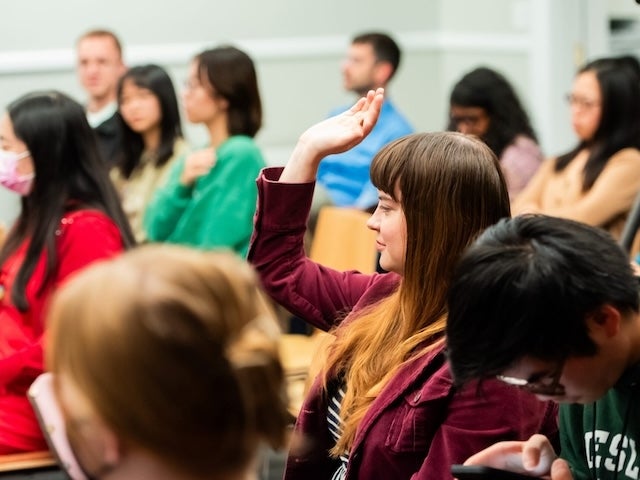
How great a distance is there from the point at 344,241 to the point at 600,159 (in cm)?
93

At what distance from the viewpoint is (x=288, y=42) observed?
6.72 meters

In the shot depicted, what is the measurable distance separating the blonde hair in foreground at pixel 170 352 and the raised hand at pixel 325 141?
94cm

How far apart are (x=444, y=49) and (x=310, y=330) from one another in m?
3.21

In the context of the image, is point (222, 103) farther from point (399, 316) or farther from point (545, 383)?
point (545, 383)

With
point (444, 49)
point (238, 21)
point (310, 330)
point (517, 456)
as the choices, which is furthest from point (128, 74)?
point (517, 456)

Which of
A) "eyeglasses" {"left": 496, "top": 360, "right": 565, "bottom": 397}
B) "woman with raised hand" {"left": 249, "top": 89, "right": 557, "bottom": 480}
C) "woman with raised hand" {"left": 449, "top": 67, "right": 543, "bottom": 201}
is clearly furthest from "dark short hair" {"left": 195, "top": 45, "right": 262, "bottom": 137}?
"eyeglasses" {"left": 496, "top": 360, "right": 565, "bottom": 397}

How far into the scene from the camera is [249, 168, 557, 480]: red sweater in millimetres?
1823

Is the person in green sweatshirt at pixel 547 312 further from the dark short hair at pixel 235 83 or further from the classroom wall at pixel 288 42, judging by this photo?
the classroom wall at pixel 288 42

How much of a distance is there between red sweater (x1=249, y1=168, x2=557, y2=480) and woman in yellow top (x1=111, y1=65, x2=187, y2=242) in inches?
101

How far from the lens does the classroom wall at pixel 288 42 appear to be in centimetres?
640

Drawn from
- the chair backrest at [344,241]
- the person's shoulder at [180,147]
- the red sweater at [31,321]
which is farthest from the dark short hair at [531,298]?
the person's shoulder at [180,147]

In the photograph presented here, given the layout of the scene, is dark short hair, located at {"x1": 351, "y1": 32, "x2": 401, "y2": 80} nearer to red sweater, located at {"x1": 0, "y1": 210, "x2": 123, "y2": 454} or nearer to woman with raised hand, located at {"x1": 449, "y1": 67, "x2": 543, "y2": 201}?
woman with raised hand, located at {"x1": 449, "y1": 67, "x2": 543, "y2": 201}

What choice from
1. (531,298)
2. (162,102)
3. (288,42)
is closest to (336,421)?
(531,298)

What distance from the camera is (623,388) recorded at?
156 centimetres
